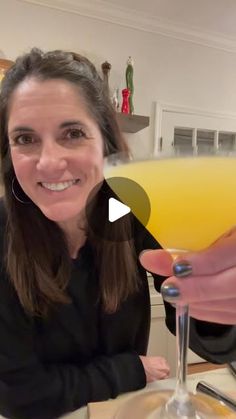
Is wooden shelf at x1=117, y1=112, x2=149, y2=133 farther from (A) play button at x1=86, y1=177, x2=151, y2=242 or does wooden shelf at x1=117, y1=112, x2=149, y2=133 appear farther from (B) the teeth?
(B) the teeth

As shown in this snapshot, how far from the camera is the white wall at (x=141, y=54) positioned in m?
2.30

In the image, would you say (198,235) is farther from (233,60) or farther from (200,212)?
(233,60)

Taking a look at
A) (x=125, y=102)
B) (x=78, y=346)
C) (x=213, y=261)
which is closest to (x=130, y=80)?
(x=125, y=102)

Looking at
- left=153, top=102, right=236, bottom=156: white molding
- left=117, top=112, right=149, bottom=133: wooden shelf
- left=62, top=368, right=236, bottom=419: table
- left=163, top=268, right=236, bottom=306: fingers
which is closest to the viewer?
left=163, top=268, right=236, bottom=306: fingers

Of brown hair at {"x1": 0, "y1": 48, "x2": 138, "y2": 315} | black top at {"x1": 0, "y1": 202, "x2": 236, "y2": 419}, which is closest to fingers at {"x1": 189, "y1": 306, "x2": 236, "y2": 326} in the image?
black top at {"x1": 0, "y1": 202, "x2": 236, "y2": 419}

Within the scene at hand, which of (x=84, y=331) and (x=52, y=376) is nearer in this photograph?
(x=52, y=376)

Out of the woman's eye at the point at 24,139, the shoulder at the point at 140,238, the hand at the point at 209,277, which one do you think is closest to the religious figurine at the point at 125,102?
the shoulder at the point at 140,238

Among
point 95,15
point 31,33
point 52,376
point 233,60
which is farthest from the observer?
point 233,60

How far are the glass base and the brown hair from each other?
318 mm

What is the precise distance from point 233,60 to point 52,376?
292 centimetres

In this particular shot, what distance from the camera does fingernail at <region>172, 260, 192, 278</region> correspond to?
416 millimetres

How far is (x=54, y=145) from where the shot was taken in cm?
84

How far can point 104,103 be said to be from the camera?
3.34 ft

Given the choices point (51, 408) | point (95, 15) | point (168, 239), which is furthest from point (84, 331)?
point (95, 15)
